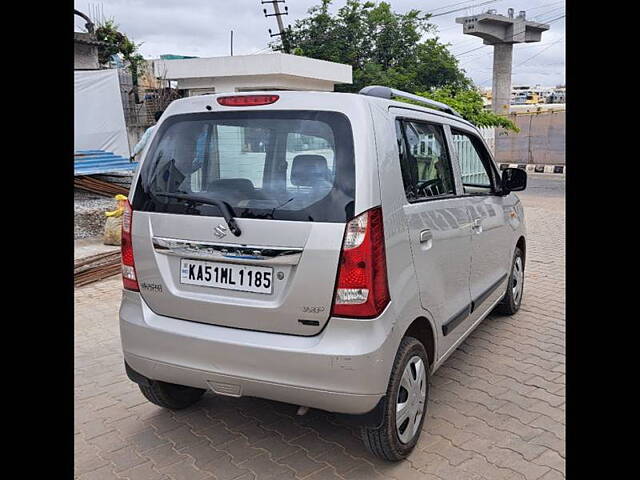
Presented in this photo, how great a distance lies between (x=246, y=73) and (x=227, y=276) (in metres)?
13.3

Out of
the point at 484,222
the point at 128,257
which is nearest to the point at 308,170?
the point at 128,257

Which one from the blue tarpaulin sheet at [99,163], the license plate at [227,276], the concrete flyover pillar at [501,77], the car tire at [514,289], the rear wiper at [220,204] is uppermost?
the concrete flyover pillar at [501,77]

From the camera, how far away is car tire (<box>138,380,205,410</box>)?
349 centimetres

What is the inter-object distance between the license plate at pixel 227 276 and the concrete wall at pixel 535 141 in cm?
2439

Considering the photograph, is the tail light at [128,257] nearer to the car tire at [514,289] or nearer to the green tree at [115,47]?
the car tire at [514,289]

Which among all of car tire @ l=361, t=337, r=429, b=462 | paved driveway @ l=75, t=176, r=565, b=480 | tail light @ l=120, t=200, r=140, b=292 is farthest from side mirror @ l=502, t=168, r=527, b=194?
tail light @ l=120, t=200, r=140, b=292

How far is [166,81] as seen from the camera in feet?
54.7

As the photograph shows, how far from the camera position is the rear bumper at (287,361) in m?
2.65

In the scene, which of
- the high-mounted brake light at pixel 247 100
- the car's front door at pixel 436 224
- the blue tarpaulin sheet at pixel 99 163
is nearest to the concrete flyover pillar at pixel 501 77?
the blue tarpaulin sheet at pixel 99 163

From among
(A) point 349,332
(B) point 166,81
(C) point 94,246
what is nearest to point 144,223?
(A) point 349,332

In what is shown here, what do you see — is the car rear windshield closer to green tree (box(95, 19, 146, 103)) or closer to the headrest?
the headrest

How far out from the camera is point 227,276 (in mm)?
2812

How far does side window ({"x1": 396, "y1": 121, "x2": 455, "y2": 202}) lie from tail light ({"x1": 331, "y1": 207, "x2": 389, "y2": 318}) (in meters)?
0.53
